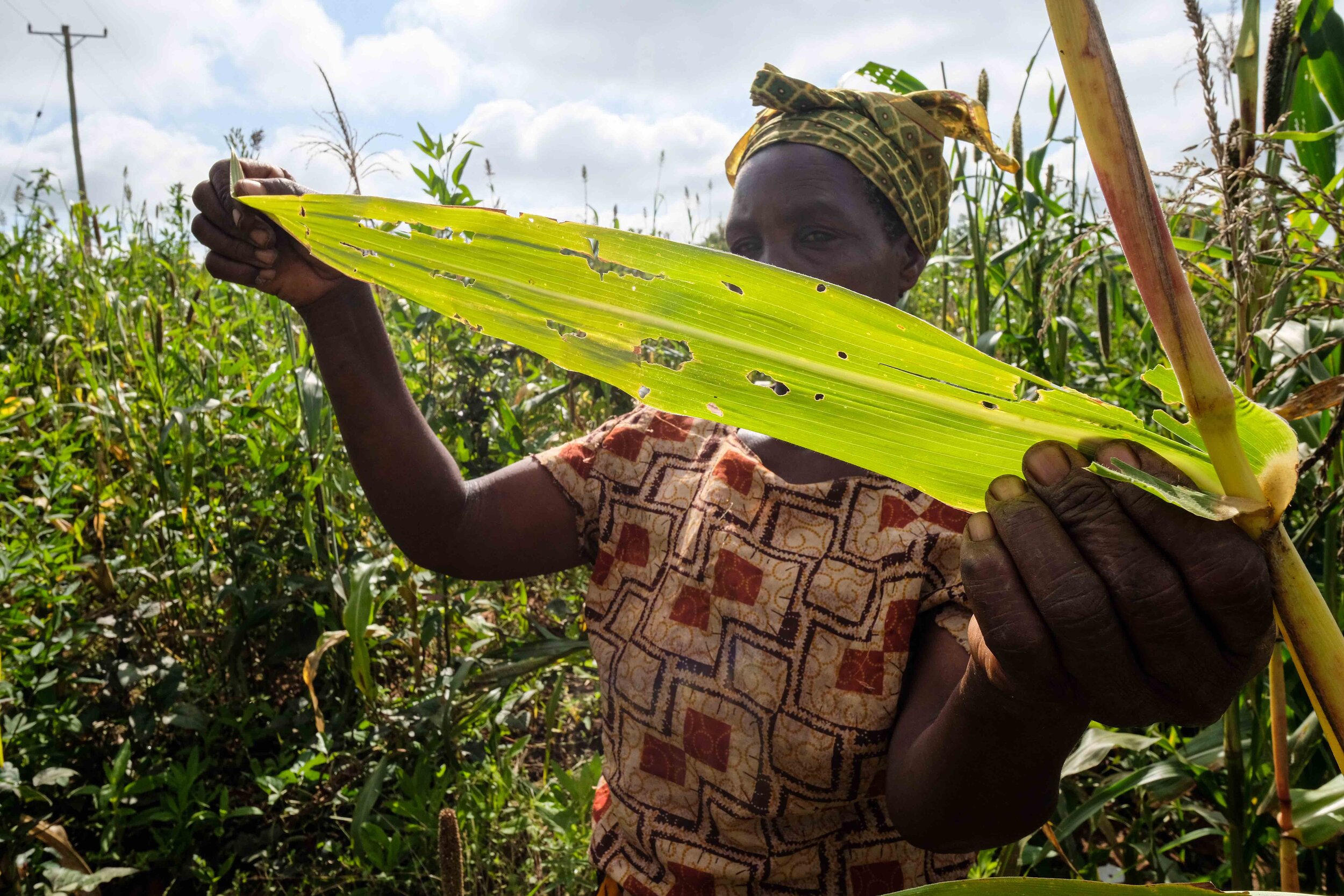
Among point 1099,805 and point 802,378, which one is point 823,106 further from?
point 1099,805

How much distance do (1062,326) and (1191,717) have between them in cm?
181

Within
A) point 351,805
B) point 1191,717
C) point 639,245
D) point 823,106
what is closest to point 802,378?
point 639,245

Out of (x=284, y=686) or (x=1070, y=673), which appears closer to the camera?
(x=1070, y=673)

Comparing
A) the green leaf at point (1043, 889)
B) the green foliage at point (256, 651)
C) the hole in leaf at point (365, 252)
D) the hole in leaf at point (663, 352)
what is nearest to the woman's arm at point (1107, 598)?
the green leaf at point (1043, 889)

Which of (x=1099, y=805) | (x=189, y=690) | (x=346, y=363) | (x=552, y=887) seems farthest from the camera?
A: (x=189, y=690)

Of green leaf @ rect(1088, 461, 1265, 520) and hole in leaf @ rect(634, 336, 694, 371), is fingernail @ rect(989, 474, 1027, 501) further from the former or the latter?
hole in leaf @ rect(634, 336, 694, 371)

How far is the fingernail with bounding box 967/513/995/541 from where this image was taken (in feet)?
2.01

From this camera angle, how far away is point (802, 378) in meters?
0.59

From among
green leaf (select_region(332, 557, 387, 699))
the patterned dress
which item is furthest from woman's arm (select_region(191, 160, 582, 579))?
green leaf (select_region(332, 557, 387, 699))

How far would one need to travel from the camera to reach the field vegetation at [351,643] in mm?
1534

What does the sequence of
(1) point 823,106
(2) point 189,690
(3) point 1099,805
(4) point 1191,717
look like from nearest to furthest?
(4) point 1191,717 → (3) point 1099,805 → (1) point 823,106 → (2) point 189,690

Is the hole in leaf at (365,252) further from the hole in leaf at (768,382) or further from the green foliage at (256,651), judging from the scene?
the green foliage at (256,651)

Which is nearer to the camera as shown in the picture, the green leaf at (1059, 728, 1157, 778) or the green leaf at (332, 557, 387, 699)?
the green leaf at (1059, 728, 1157, 778)

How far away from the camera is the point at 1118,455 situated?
0.55 metres
